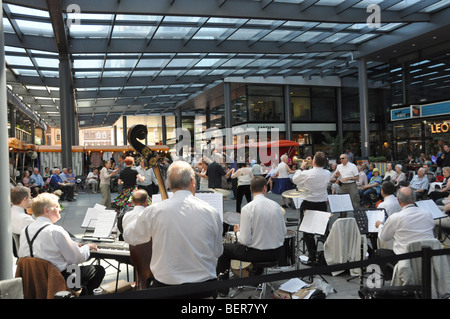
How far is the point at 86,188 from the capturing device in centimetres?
1895

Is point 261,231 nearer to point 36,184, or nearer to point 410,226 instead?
point 410,226

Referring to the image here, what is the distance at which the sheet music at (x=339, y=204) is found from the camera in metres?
5.60

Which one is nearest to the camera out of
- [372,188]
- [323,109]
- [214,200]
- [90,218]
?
[214,200]

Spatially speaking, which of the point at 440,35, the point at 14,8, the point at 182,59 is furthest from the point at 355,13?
the point at 14,8

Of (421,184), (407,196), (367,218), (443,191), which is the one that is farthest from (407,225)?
(421,184)

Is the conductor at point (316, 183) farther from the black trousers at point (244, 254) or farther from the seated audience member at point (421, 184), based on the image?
the seated audience member at point (421, 184)

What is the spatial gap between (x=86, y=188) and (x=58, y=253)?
54.6 ft

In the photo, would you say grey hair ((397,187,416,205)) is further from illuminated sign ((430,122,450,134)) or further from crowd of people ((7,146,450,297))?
illuminated sign ((430,122,450,134))

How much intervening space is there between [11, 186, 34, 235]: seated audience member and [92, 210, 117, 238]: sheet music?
2.42 feet

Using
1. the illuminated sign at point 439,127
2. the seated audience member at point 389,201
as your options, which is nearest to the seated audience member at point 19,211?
the seated audience member at point 389,201

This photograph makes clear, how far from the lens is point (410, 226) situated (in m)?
3.89

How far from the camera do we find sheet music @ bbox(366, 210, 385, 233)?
16.8 ft

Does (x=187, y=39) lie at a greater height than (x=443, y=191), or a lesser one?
greater

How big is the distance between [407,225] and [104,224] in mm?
3284
